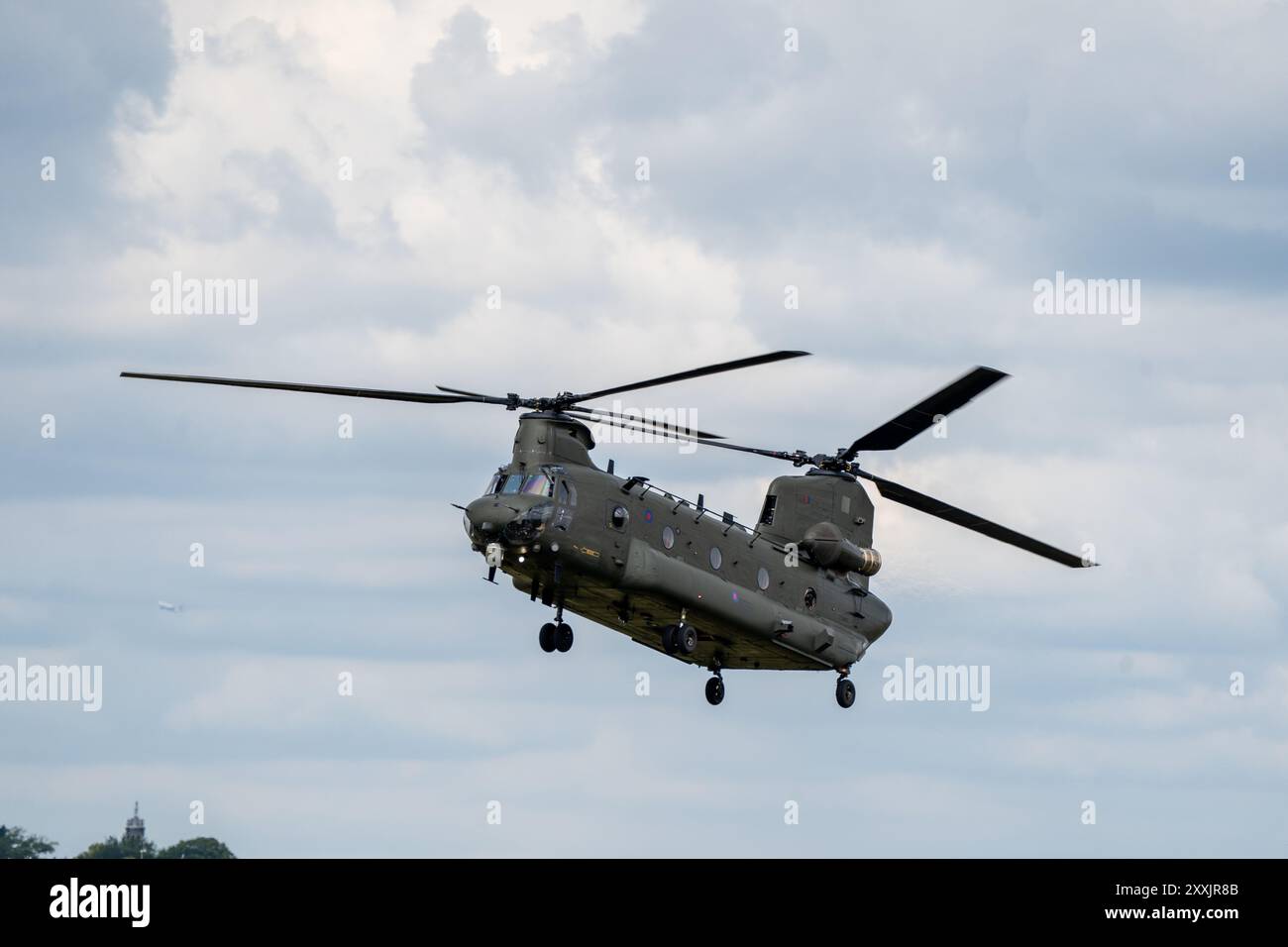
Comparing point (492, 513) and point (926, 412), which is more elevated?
point (926, 412)

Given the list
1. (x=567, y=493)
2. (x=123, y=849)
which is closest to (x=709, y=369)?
(x=567, y=493)

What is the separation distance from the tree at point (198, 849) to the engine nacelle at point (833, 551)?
4885 inches

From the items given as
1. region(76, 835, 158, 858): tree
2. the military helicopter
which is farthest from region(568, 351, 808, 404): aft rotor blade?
region(76, 835, 158, 858): tree

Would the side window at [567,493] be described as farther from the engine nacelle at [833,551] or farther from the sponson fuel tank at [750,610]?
the engine nacelle at [833,551]

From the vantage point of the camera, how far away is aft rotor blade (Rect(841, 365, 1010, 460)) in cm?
5947

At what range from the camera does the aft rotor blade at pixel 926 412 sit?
59.5 metres

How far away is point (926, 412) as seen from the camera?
205 ft

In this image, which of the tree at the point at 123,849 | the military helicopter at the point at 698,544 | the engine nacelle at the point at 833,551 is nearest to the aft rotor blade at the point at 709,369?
the military helicopter at the point at 698,544

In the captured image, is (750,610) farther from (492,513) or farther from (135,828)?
(135,828)

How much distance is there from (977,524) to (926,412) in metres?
4.84

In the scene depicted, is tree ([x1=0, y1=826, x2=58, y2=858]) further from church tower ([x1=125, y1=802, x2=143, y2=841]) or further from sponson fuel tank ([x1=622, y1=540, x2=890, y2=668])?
sponson fuel tank ([x1=622, y1=540, x2=890, y2=668])
